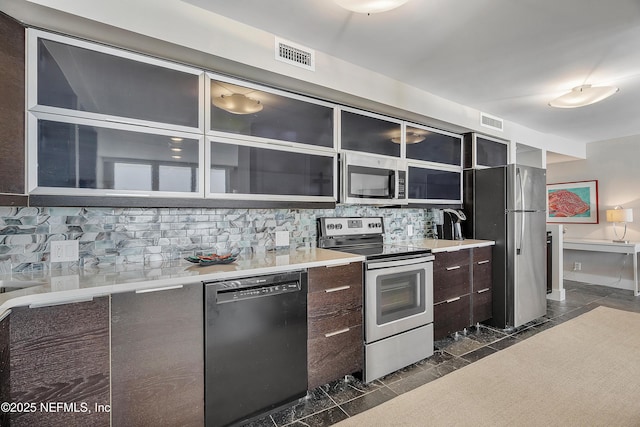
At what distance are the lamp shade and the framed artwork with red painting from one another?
0.49 metres

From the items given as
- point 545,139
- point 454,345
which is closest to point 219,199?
point 454,345

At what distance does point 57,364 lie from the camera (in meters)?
1.28

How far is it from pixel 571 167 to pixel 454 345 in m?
5.09

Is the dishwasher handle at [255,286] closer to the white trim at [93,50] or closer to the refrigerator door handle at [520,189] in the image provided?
the white trim at [93,50]

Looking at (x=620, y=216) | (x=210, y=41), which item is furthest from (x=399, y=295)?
(x=620, y=216)

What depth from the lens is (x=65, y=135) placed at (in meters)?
1.53

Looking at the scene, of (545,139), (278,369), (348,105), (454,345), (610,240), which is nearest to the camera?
(278,369)

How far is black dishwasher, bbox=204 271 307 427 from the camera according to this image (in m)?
1.65

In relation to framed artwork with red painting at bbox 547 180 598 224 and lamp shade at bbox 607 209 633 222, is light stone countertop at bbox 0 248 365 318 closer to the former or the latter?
lamp shade at bbox 607 209 633 222

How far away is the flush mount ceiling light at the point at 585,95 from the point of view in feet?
8.61

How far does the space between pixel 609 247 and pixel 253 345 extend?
580 cm

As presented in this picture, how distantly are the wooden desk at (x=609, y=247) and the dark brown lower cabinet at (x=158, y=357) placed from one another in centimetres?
605

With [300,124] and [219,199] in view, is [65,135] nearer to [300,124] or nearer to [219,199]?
[219,199]

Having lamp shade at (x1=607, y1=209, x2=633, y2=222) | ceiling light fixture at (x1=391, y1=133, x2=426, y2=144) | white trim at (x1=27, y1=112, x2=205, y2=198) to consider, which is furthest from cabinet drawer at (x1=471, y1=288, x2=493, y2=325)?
lamp shade at (x1=607, y1=209, x2=633, y2=222)
